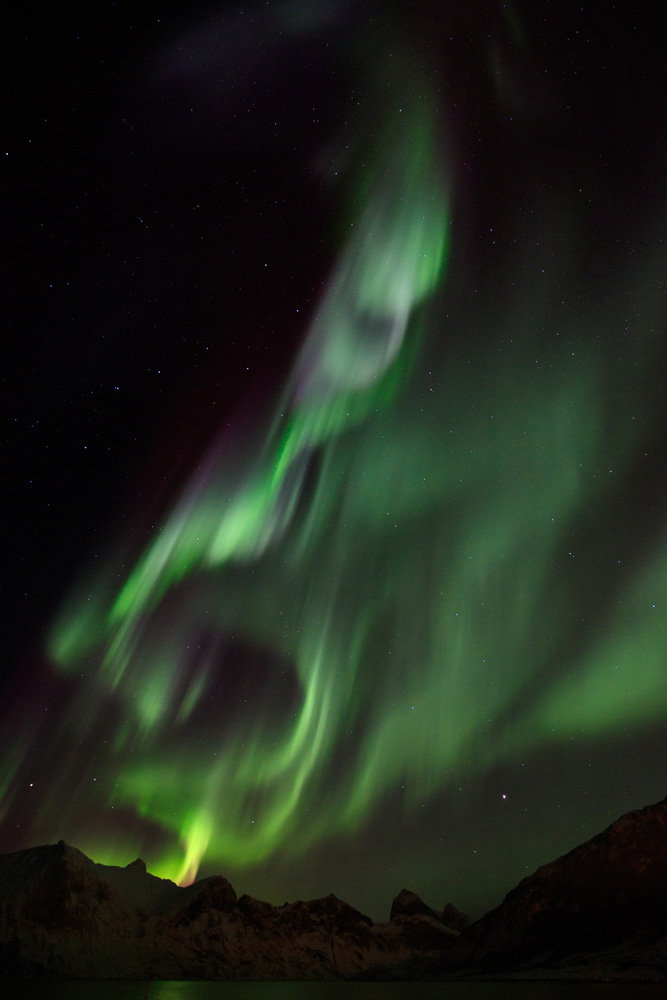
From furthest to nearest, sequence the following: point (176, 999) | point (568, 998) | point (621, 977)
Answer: point (621, 977) < point (176, 999) < point (568, 998)

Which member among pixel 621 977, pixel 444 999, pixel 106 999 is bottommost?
pixel 621 977

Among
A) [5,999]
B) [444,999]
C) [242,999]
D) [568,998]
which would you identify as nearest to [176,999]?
[242,999]

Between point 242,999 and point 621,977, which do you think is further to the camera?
point 621,977

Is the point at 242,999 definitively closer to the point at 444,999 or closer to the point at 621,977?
the point at 444,999

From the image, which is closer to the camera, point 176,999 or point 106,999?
point 106,999

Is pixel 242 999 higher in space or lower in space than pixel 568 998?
higher

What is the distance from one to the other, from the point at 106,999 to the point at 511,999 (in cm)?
5599

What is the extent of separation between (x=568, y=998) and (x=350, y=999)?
3485 centimetres

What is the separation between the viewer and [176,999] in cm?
10788

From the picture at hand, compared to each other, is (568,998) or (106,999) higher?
(106,999)

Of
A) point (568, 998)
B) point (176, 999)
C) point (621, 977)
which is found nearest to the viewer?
point (568, 998)

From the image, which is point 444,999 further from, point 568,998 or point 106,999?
point 106,999

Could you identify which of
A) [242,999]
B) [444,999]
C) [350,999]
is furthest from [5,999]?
[444,999]

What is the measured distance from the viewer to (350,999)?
109m
